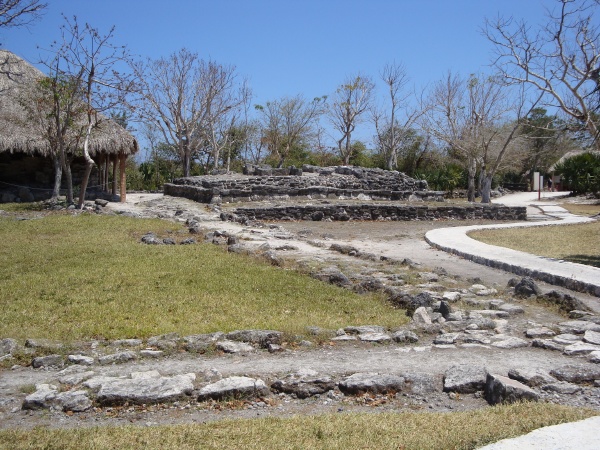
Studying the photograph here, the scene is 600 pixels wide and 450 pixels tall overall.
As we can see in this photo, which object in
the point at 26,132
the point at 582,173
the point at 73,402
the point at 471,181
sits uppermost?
the point at 26,132

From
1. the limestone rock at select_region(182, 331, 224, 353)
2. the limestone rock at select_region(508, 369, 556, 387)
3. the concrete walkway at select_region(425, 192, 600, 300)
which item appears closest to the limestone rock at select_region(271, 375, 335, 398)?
the limestone rock at select_region(182, 331, 224, 353)

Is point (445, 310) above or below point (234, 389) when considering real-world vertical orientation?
above

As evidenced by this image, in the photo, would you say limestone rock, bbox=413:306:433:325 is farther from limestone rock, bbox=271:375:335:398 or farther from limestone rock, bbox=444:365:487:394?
limestone rock, bbox=271:375:335:398

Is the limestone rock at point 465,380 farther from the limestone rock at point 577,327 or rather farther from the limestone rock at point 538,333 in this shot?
the limestone rock at point 577,327

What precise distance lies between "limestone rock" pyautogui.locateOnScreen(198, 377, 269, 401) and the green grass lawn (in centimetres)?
119

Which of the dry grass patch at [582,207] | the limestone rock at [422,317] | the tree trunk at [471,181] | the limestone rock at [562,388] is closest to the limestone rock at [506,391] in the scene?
the limestone rock at [562,388]

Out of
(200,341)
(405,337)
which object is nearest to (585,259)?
(405,337)

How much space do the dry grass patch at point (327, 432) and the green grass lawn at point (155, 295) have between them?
1.78m

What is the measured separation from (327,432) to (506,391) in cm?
125

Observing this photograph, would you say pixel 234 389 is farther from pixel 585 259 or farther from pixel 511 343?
pixel 585 259

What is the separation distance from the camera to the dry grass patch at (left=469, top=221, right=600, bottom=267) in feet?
34.5

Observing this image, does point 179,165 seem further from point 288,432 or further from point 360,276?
point 288,432

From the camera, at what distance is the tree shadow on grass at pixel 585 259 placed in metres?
9.57

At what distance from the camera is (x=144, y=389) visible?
156 inches
